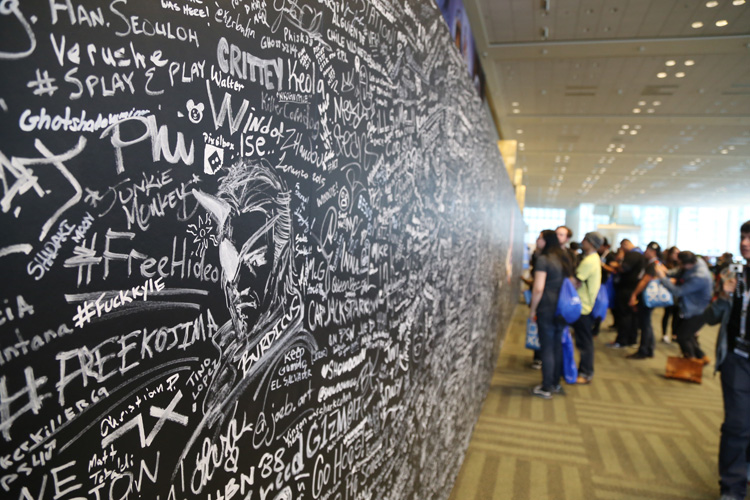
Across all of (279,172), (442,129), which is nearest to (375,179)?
(279,172)

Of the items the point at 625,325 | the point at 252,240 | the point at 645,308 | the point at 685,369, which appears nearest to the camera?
the point at 252,240

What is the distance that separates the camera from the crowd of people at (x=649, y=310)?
3174mm

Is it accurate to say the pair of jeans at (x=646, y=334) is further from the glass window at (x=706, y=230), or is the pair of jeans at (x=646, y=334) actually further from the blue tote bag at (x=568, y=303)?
the glass window at (x=706, y=230)

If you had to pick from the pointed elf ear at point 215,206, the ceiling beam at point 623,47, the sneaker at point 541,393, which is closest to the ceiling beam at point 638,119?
the ceiling beam at point 623,47

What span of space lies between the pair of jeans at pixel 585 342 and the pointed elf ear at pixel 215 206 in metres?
5.58

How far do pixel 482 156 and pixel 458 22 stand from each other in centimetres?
106

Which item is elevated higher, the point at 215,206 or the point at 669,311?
the point at 215,206

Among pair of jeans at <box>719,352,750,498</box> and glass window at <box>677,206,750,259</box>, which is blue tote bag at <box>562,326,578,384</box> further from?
glass window at <box>677,206,750,259</box>

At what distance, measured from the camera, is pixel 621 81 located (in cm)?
1209

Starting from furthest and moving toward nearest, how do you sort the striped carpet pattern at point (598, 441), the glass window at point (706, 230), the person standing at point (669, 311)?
the glass window at point (706, 230) < the person standing at point (669, 311) < the striped carpet pattern at point (598, 441)

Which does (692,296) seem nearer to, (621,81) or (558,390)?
(558,390)

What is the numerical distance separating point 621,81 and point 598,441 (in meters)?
10.3

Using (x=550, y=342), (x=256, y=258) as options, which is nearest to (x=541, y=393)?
(x=550, y=342)

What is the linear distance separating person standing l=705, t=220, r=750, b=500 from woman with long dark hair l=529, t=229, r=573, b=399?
191cm
